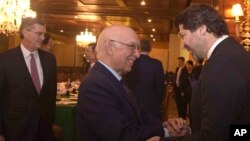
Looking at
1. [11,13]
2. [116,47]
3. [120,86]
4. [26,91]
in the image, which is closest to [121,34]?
[116,47]

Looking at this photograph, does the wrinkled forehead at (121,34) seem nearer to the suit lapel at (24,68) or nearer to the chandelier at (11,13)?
the suit lapel at (24,68)

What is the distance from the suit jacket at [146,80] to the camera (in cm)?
455

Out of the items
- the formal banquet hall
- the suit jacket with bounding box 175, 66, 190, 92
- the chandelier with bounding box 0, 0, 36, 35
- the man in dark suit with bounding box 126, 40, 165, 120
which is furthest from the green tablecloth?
the suit jacket with bounding box 175, 66, 190, 92

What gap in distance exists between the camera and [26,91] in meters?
2.92

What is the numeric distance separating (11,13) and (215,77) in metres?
5.68

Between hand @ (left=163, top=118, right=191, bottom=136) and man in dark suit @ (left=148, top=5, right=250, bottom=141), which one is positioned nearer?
man in dark suit @ (left=148, top=5, right=250, bottom=141)

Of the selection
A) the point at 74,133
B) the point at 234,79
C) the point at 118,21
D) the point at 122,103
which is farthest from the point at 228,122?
the point at 118,21

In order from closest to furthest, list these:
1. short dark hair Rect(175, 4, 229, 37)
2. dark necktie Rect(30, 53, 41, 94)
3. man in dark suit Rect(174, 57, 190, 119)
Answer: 1. short dark hair Rect(175, 4, 229, 37)
2. dark necktie Rect(30, 53, 41, 94)
3. man in dark suit Rect(174, 57, 190, 119)

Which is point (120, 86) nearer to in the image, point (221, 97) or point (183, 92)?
point (221, 97)

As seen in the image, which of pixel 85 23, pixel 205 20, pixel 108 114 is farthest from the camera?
pixel 85 23

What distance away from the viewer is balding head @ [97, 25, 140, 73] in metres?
2.06

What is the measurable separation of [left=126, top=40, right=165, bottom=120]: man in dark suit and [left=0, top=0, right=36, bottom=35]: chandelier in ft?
9.89

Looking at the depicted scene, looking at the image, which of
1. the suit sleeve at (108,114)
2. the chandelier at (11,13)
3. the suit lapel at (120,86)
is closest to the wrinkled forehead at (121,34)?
the suit lapel at (120,86)

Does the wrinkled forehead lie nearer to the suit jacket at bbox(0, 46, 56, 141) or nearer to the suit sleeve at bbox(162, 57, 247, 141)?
the suit sleeve at bbox(162, 57, 247, 141)
